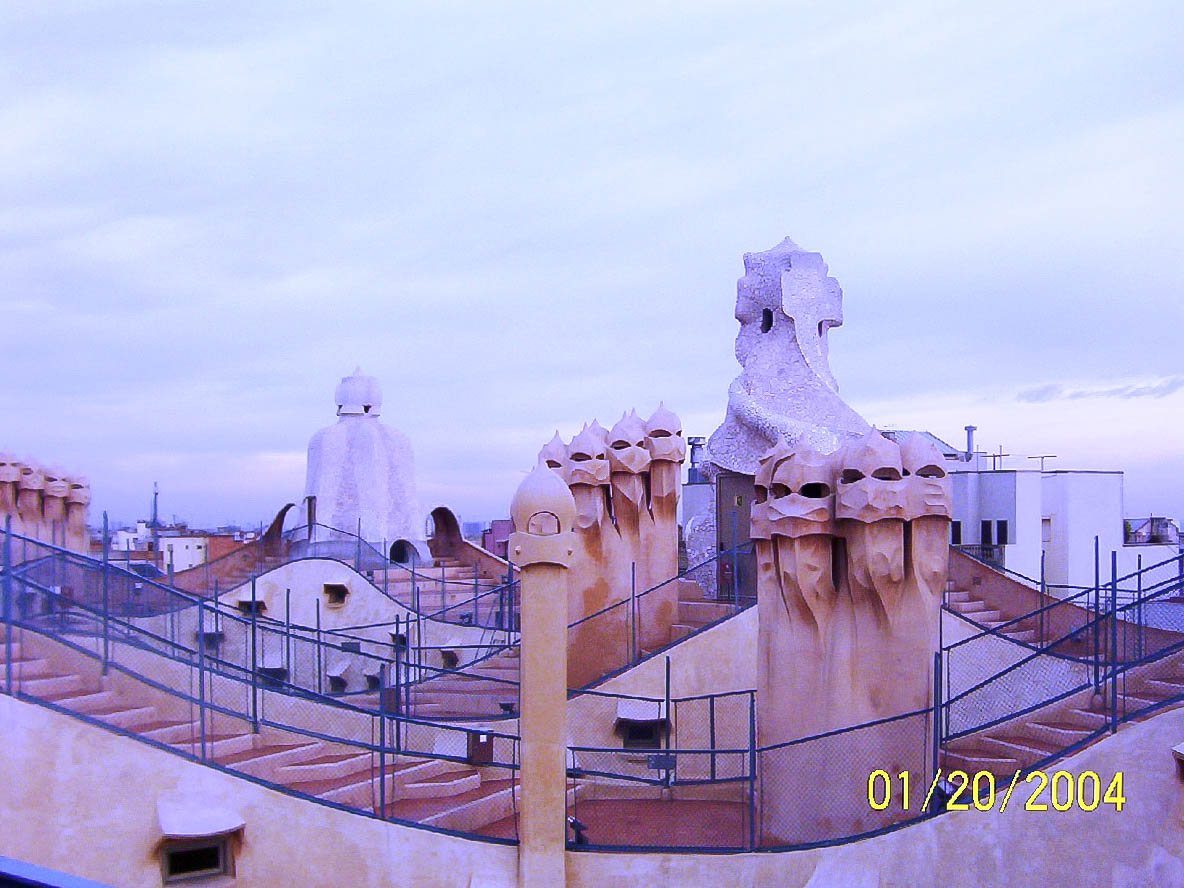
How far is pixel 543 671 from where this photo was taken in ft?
28.1

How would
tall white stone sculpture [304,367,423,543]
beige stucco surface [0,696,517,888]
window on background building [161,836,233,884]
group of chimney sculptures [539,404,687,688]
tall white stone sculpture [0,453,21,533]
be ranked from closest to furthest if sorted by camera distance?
1. beige stucco surface [0,696,517,888]
2. window on background building [161,836,233,884]
3. group of chimney sculptures [539,404,687,688]
4. tall white stone sculpture [0,453,21,533]
5. tall white stone sculpture [304,367,423,543]

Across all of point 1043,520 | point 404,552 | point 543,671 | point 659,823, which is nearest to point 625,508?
point 659,823

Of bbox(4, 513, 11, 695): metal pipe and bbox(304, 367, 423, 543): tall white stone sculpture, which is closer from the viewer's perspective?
bbox(4, 513, 11, 695): metal pipe

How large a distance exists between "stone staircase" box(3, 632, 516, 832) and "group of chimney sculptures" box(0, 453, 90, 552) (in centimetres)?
1168

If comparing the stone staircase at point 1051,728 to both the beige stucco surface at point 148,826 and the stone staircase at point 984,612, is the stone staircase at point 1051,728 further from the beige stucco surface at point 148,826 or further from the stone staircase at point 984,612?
the beige stucco surface at point 148,826

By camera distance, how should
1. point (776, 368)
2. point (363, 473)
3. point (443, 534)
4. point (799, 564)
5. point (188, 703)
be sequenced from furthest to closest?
1. point (443, 534)
2. point (363, 473)
3. point (776, 368)
4. point (799, 564)
5. point (188, 703)

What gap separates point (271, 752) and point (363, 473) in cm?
1661

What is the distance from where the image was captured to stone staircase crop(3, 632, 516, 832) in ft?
28.2

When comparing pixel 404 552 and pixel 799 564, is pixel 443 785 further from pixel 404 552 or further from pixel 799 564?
pixel 404 552

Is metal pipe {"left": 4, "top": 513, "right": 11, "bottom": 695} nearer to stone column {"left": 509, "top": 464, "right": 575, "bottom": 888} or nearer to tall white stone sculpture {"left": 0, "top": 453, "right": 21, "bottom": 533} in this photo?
stone column {"left": 509, "top": 464, "right": 575, "bottom": 888}

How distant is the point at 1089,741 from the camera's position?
314 inches

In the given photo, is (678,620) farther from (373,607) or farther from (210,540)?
(210,540)

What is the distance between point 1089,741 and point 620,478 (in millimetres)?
8524
